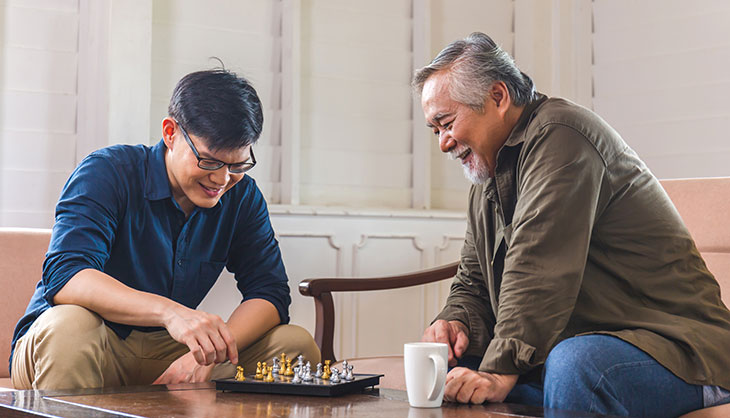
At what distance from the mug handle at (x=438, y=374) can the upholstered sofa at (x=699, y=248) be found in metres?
0.60

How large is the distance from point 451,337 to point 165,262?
677 millimetres

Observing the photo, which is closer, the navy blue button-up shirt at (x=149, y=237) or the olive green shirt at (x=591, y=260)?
the olive green shirt at (x=591, y=260)

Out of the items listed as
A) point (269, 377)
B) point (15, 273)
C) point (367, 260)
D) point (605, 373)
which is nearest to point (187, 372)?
point (269, 377)

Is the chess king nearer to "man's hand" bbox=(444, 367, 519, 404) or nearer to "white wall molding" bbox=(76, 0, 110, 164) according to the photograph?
"man's hand" bbox=(444, 367, 519, 404)

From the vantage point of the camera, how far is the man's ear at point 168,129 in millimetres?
1900

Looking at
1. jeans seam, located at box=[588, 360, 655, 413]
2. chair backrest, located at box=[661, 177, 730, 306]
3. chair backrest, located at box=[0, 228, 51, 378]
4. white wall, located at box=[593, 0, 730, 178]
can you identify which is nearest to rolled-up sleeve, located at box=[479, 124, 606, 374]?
jeans seam, located at box=[588, 360, 655, 413]

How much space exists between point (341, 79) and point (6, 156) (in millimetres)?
1272

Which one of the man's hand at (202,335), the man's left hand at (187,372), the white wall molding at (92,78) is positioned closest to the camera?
the man's hand at (202,335)

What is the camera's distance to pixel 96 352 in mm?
1633

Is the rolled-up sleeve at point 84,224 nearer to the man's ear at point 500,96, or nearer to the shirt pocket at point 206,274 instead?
the shirt pocket at point 206,274

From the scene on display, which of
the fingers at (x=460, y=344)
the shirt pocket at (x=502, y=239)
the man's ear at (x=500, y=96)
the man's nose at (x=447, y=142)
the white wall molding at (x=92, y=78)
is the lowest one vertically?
the fingers at (x=460, y=344)

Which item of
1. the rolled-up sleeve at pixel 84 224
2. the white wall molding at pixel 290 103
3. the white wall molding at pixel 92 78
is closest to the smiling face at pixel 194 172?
the rolled-up sleeve at pixel 84 224

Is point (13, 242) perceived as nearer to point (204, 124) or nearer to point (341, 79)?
point (204, 124)

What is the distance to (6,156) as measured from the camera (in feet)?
8.96
